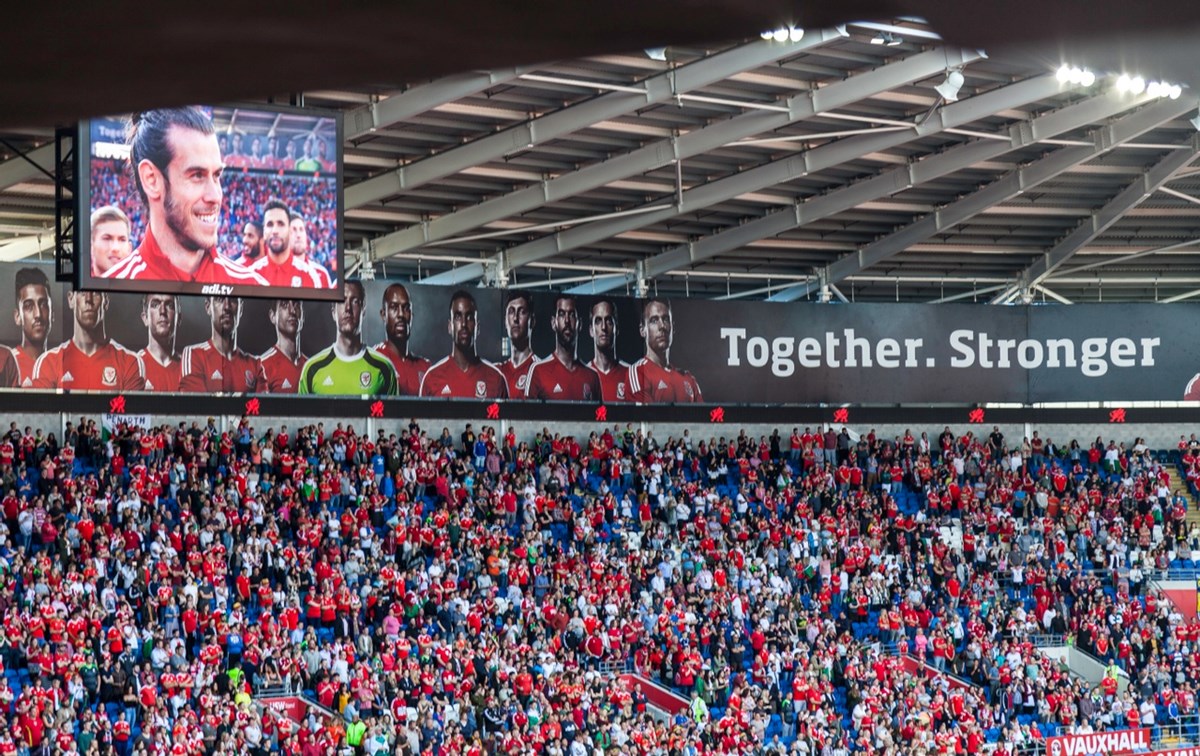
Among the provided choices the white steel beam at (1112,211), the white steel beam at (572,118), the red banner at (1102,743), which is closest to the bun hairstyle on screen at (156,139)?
the white steel beam at (572,118)

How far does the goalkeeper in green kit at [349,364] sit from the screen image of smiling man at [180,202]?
11390 millimetres

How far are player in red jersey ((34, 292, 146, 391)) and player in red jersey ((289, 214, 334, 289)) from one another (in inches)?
397

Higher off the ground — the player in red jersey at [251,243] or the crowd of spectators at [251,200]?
the crowd of spectators at [251,200]

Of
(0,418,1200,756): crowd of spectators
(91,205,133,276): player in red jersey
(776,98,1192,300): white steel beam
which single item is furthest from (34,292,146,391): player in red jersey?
(776,98,1192,300): white steel beam

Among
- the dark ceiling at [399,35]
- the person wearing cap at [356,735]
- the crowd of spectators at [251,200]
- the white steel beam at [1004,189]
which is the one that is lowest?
the person wearing cap at [356,735]

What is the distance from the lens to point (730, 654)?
27969 millimetres

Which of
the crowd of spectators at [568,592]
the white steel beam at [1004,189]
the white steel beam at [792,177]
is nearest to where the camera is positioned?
the crowd of spectators at [568,592]

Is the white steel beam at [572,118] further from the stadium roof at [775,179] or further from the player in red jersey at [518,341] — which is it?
the player in red jersey at [518,341]

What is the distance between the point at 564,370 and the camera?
111 ft

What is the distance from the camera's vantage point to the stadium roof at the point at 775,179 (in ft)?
80.6

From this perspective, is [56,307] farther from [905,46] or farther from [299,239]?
[905,46]

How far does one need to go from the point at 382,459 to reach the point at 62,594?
28.1 ft

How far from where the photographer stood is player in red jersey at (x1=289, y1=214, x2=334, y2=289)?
771 inches

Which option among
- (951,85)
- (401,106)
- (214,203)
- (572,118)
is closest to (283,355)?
(401,106)
